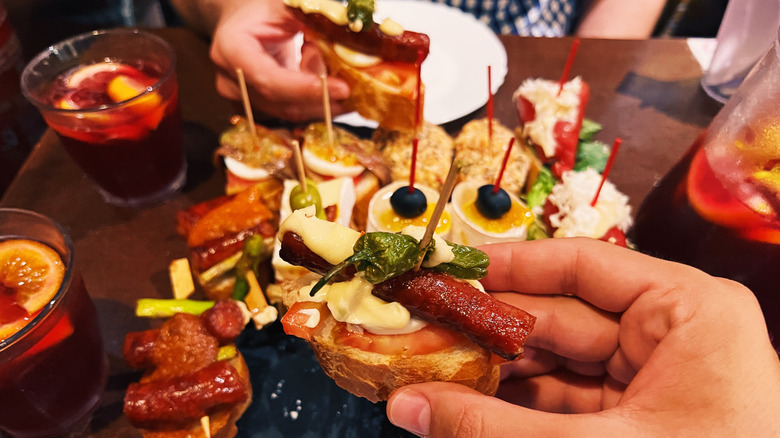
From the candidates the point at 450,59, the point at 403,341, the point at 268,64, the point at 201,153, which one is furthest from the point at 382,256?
the point at 450,59

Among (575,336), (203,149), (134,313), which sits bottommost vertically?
(134,313)

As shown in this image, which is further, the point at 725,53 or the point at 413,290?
the point at 725,53

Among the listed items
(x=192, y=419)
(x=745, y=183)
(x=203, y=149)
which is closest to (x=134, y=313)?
(x=192, y=419)

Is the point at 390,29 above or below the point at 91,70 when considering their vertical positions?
above

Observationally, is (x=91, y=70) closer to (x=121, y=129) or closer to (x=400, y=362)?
(x=121, y=129)

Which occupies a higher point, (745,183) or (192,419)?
(745,183)

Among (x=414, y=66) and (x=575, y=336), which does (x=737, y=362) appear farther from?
(x=414, y=66)

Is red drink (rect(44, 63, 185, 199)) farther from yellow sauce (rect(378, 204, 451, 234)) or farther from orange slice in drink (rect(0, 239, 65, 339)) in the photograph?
yellow sauce (rect(378, 204, 451, 234))
